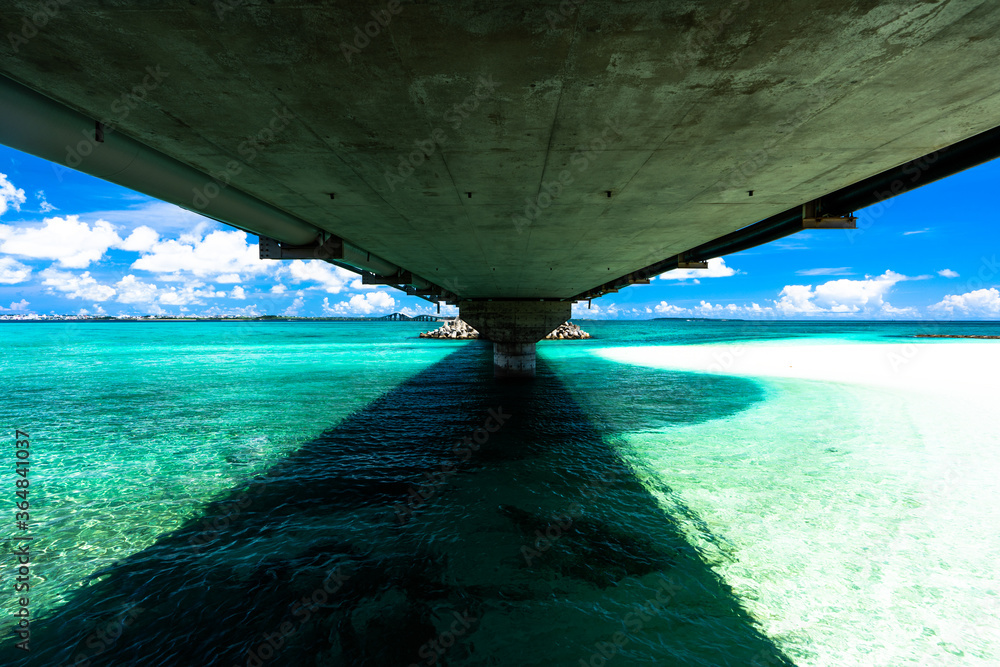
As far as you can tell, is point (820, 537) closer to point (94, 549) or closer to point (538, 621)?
point (538, 621)

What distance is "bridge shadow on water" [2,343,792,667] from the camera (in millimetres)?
5781

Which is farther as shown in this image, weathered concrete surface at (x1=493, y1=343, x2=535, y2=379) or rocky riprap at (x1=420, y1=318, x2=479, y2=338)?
rocky riprap at (x1=420, y1=318, x2=479, y2=338)

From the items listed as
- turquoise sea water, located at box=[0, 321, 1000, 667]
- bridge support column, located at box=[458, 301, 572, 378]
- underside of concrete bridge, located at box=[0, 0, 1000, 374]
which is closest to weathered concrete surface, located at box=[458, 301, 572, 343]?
bridge support column, located at box=[458, 301, 572, 378]

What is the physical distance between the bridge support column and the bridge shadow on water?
17726 millimetres

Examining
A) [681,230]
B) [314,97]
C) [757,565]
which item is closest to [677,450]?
[757,565]

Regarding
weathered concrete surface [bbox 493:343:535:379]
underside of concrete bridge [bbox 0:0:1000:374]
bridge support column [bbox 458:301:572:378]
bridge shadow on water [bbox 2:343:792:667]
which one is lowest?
bridge shadow on water [bbox 2:343:792:667]

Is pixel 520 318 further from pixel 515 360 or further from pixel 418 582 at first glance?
pixel 418 582

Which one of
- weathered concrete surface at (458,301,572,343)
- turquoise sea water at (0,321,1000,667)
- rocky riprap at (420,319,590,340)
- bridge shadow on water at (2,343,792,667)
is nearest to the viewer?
bridge shadow on water at (2,343,792,667)

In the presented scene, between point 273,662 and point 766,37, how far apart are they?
8965 millimetres

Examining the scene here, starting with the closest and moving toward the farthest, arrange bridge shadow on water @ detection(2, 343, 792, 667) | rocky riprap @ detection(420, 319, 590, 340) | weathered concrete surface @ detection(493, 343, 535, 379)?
bridge shadow on water @ detection(2, 343, 792, 667)
weathered concrete surface @ detection(493, 343, 535, 379)
rocky riprap @ detection(420, 319, 590, 340)

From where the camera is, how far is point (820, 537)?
8.60 meters

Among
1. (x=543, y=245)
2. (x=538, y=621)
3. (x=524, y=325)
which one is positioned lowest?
(x=538, y=621)

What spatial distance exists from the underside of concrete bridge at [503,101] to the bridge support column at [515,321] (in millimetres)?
21319

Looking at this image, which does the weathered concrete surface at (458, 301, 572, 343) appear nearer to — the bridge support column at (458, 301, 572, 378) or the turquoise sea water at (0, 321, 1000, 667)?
the bridge support column at (458, 301, 572, 378)
